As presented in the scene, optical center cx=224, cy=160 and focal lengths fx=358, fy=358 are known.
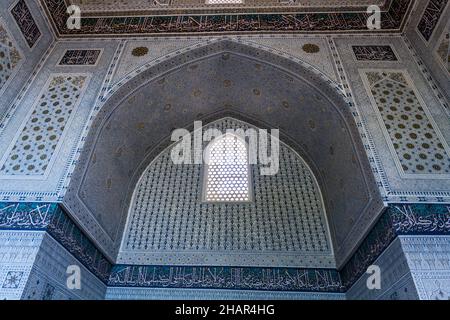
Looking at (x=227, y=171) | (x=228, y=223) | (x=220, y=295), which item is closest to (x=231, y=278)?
(x=220, y=295)

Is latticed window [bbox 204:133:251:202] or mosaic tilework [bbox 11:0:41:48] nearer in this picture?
mosaic tilework [bbox 11:0:41:48]

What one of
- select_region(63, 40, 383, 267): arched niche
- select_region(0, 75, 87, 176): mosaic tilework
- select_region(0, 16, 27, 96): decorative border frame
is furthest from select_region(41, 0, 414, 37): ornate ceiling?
select_region(0, 75, 87, 176): mosaic tilework

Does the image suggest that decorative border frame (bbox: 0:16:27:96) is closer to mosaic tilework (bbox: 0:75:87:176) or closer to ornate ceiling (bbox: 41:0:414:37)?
mosaic tilework (bbox: 0:75:87:176)

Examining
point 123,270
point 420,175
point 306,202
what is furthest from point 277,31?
point 123,270

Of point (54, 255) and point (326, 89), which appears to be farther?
point (326, 89)

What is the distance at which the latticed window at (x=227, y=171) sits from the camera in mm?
Answer: 5070

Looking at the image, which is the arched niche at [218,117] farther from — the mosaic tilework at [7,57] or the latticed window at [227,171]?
the mosaic tilework at [7,57]

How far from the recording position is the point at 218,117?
19.0ft

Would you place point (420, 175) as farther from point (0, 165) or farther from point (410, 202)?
point (0, 165)

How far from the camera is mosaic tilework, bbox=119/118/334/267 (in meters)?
4.52

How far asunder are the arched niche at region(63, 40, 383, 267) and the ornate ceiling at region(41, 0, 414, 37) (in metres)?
0.53
